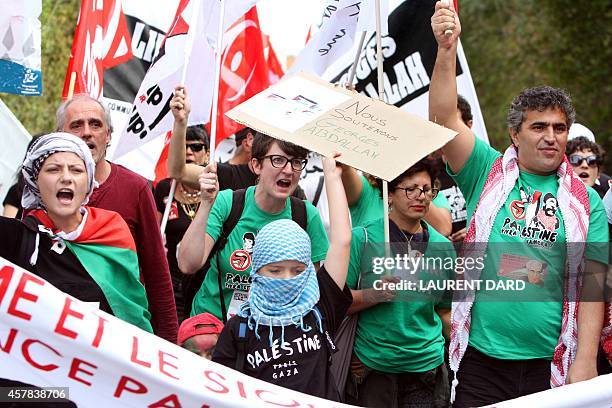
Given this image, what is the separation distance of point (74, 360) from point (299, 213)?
1685 millimetres

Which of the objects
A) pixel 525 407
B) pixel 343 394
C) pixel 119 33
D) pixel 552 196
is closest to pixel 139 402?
pixel 525 407

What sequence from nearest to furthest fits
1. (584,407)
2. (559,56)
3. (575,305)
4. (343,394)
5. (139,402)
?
(139,402)
(584,407)
(575,305)
(343,394)
(559,56)

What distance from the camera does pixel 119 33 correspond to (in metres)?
7.41

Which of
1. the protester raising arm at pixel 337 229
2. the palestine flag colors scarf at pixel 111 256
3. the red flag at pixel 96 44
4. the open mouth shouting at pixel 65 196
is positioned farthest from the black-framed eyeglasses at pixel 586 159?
the open mouth shouting at pixel 65 196

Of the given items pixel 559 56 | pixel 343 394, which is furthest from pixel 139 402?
pixel 559 56

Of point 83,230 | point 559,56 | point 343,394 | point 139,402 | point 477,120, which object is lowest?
point 139,402

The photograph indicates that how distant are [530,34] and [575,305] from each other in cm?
1744

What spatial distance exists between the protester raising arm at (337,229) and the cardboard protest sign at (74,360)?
33.9 inches

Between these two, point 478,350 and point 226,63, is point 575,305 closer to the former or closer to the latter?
point 478,350

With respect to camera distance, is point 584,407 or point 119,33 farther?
point 119,33

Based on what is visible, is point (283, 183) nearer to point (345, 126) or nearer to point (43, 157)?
point (345, 126)

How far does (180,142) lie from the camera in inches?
235

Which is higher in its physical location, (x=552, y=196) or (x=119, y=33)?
(x=119, y=33)

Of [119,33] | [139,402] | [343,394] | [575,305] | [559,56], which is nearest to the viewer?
[139,402]
